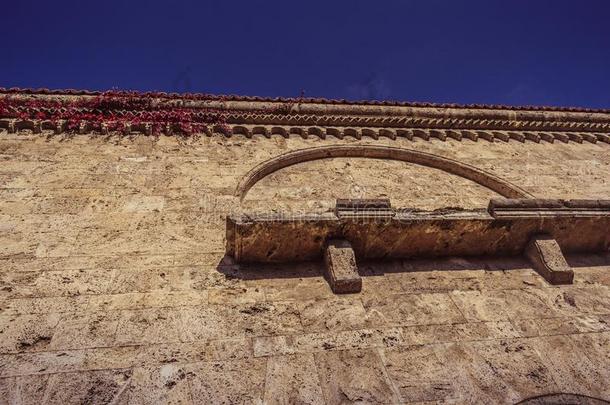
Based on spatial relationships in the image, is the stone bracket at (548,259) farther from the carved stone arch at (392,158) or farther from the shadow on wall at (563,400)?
the carved stone arch at (392,158)

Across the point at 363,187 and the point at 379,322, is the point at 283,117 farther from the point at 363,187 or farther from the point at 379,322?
the point at 379,322

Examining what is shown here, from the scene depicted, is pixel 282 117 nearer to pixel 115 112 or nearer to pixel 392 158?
pixel 392 158

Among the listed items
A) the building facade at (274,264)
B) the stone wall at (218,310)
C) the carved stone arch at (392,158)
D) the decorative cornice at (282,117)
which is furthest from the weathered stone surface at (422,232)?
the decorative cornice at (282,117)

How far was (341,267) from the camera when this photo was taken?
159 inches

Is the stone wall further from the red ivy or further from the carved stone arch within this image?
the red ivy

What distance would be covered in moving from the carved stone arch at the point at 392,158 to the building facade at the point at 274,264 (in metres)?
0.03

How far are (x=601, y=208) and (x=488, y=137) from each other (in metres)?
3.72

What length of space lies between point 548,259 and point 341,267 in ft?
7.93

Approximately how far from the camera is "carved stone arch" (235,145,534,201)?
21.6ft

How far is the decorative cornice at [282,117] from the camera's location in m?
6.77

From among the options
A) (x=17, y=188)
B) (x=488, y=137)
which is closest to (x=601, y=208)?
(x=488, y=137)

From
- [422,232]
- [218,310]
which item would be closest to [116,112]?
[218,310]

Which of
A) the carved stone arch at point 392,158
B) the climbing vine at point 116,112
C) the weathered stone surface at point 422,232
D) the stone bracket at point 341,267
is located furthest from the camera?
the climbing vine at point 116,112

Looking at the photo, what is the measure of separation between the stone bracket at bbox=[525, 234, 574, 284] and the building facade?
0.02 meters
